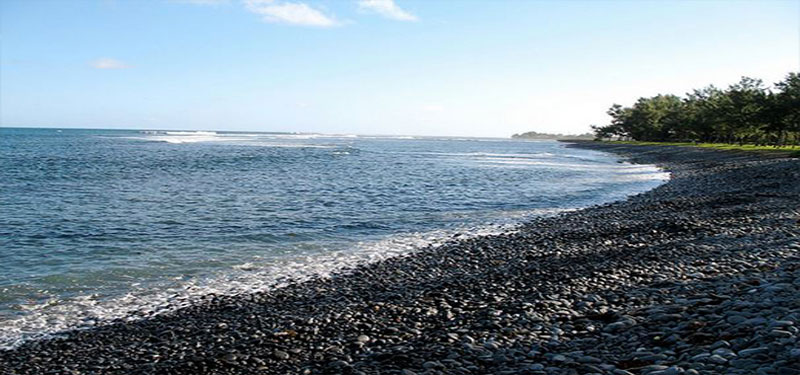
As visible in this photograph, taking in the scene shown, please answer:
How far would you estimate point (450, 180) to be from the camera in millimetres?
46938

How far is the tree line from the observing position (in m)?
69.3

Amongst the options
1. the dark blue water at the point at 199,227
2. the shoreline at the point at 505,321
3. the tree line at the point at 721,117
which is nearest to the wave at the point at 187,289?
the dark blue water at the point at 199,227

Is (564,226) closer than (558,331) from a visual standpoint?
No

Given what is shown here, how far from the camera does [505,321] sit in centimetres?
959

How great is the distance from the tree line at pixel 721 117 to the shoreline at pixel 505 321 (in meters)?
67.0

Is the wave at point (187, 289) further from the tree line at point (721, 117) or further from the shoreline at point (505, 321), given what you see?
the tree line at point (721, 117)

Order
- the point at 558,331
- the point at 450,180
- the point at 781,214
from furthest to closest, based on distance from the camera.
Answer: the point at 450,180 < the point at 781,214 < the point at 558,331

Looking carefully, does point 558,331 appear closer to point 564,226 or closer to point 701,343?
point 701,343

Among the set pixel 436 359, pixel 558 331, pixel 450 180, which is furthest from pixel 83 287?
pixel 450 180

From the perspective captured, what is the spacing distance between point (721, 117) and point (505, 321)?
99303mm

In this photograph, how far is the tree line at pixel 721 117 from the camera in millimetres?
69312

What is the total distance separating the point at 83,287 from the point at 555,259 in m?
13.0

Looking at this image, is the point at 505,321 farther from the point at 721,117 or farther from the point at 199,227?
the point at 721,117

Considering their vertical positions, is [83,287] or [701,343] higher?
[701,343]
